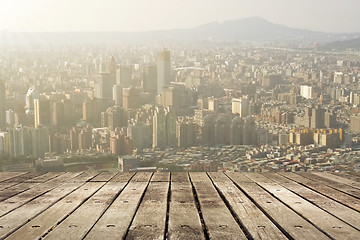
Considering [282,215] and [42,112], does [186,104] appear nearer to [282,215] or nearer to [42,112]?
[42,112]

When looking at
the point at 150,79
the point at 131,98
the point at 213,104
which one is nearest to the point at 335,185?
the point at 213,104

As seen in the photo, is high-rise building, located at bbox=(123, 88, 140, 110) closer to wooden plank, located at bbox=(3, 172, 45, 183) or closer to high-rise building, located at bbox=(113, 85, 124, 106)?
high-rise building, located at bbox=(113, 85, 124, 106)

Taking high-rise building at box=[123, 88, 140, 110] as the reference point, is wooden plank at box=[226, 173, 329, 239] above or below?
above

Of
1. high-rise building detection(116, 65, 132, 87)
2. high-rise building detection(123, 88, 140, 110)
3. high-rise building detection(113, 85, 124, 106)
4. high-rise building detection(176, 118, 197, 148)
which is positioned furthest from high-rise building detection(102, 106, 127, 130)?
high-rise building detection(116, 65, 132, 87)

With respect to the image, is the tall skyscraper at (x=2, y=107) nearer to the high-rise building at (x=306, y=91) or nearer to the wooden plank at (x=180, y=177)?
the high-rise building at (x=306, y=91)

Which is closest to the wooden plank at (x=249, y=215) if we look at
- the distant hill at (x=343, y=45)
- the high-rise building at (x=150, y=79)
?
the distant hill at (x=343, y=45)

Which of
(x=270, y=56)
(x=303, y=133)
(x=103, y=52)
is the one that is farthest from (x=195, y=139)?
(x=103, y=52)

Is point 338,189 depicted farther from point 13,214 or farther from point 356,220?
point 13,214
